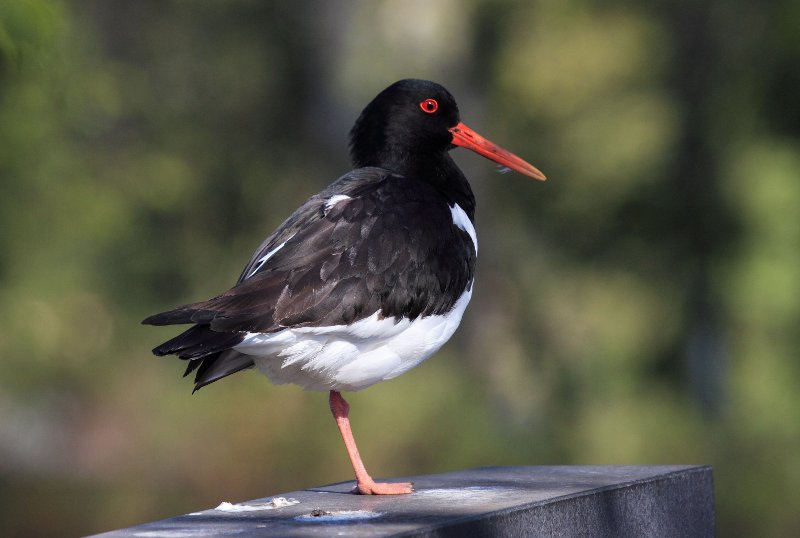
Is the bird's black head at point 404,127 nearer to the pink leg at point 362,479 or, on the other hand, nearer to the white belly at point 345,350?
the white belly at point 345,350

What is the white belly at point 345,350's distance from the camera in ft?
18.0

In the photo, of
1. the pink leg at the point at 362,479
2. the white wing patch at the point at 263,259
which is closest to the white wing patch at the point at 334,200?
the white wing patch at the point at 263,259

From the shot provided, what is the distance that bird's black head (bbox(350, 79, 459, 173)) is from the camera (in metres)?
6.86

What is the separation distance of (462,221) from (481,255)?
13.6 m

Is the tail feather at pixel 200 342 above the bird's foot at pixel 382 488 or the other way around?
above

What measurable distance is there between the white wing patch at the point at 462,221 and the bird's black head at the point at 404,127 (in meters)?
0.44

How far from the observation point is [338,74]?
19.5m

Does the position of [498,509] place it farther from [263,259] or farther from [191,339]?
[263,259]

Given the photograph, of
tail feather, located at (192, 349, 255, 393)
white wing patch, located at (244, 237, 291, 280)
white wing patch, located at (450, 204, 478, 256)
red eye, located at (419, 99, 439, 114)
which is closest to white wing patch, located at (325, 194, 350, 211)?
white wing patch, located at (244, 237, 291, 280)

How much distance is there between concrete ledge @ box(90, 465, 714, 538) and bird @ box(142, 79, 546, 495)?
1.15 ft

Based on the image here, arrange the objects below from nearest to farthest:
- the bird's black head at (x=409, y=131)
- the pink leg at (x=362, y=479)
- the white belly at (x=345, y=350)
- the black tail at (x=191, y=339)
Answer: the black tail at (x=191, y=339)
the white belly at (x=345, y=350)
the pink leg at (x=362, y=479)
the bird's black head at (x=409, y=131)

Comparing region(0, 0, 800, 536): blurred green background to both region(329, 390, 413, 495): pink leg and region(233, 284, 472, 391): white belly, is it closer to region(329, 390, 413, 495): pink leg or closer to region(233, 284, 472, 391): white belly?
region(329, 390, 413, 495): pink leg

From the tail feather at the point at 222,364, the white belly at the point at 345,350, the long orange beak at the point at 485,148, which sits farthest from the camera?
the long orange beak at the point at 485,148

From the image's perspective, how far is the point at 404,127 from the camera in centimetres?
688
